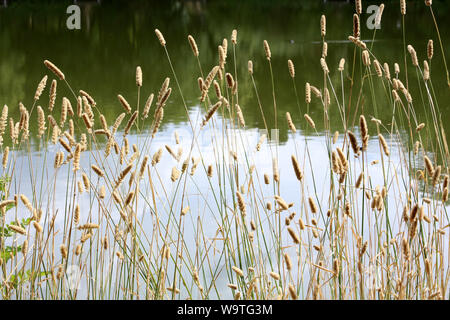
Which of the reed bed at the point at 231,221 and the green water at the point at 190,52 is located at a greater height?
the green water at the point at 190,52

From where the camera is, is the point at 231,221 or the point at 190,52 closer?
the point at 231,221

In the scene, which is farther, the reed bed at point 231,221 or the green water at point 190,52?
the green water at point 190,52

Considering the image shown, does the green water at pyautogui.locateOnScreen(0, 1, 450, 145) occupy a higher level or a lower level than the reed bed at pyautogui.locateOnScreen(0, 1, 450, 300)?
higher

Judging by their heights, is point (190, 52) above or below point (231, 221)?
above

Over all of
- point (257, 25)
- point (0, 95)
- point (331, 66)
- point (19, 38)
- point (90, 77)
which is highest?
point (257, 25)

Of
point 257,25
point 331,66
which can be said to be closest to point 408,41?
point 331,66

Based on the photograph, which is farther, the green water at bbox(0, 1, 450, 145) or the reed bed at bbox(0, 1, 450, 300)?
the green water at bbox(0, 1, 450, 145)

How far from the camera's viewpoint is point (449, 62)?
13180mm
